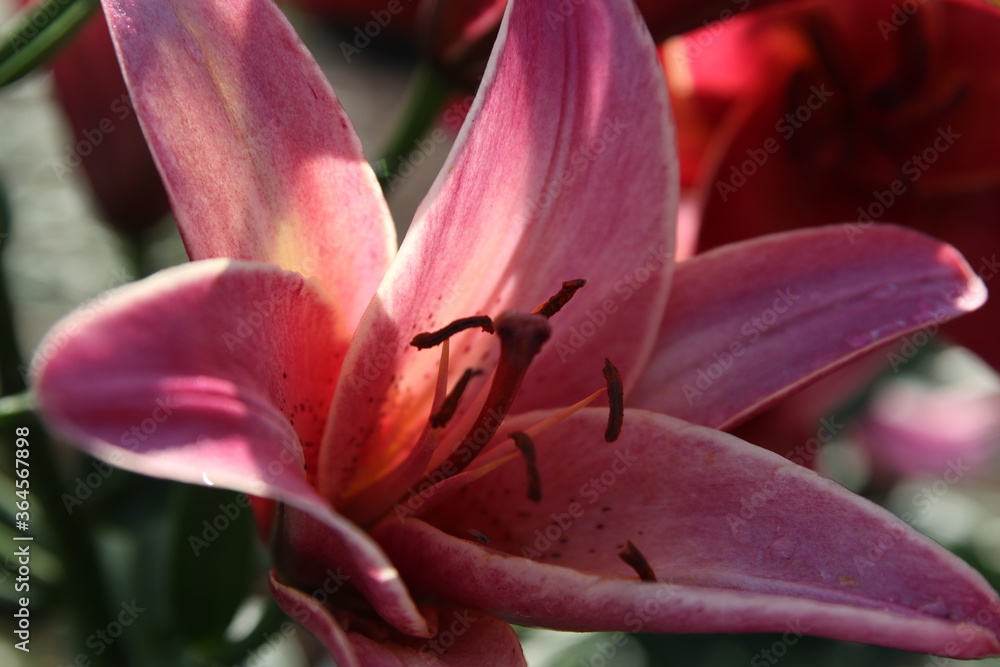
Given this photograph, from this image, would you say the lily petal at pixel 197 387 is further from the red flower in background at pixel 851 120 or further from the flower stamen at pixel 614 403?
the red flower in background at pixel 851 120

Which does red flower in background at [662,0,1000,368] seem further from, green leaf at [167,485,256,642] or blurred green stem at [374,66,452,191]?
green leaf at [167,485,256,642]

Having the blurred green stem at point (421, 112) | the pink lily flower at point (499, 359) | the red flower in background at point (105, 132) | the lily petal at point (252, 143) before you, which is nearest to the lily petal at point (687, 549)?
the pink lily flower at point (499, 359)

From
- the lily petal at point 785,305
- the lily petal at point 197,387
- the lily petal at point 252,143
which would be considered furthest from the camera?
the lily petal at point 785,305

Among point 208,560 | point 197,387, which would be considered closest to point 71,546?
point 208,560

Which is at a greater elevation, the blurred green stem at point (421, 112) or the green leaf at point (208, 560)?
the blurred green stem at point (421, 112)

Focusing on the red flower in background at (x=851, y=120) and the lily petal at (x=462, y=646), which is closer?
the lily petal at (x=462, y=646)

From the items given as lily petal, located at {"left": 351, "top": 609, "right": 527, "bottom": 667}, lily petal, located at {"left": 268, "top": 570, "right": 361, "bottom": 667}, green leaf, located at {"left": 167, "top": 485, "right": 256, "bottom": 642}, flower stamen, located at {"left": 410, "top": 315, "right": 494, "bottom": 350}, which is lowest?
green leaf, located at {"left": 167, "top": 485, "right": 256, "bottom": 642}

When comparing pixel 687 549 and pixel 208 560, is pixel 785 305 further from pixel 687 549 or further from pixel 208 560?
pixel 208 560

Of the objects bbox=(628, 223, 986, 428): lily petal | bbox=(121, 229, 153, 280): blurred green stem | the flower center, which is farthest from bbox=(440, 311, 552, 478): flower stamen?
bbox=(121, 229, 153, 280): blurred green stem

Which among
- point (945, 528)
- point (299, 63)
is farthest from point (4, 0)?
point (945, 528)
